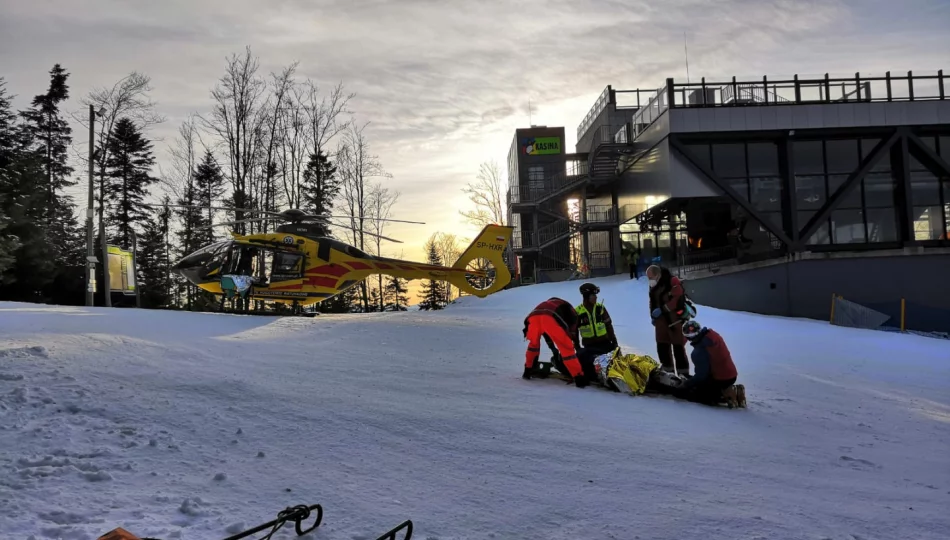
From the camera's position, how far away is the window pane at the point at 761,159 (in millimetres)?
30219

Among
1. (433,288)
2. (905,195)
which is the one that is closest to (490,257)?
(905,195)

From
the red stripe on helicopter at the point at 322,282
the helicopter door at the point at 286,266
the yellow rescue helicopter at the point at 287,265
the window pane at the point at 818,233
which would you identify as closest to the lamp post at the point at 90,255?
the yellow rescue helicopter at the point at 287,265

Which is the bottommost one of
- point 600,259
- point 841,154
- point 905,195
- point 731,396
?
point 731,396

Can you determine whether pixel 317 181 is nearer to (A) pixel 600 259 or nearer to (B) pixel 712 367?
(A) pixel 600 259

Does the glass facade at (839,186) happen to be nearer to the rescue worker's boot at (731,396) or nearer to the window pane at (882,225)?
the window pane at (882,225)

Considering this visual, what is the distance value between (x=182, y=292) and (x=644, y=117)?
35.0 metres

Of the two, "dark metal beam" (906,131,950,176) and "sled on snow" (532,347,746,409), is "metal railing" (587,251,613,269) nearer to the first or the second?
"dark metal beam" (906,131,950,176)

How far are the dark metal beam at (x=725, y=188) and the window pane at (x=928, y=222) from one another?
7.60m

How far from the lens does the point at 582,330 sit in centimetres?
815

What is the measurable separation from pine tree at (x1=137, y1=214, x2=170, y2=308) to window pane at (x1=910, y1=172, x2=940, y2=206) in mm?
44943

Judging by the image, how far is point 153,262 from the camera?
38.0m

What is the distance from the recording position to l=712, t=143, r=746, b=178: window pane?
98.1 feet

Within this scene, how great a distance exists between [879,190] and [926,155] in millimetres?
2950

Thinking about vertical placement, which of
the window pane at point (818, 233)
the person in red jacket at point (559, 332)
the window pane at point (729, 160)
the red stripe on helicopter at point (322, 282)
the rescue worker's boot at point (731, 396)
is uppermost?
the window pane at point (729, 160)
